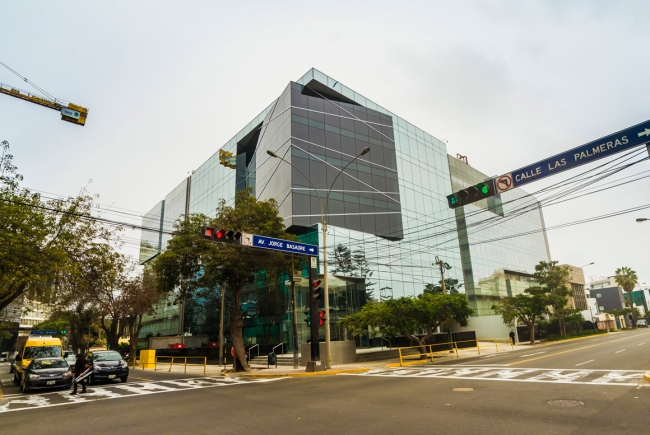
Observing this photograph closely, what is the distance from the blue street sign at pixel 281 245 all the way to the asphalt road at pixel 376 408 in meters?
6.38

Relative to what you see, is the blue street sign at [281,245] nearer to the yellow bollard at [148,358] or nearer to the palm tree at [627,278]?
the yellow bollard at [148,358]

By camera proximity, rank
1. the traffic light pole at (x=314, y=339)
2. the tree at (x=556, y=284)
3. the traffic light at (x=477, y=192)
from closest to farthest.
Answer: the traffic light at (x=477, y=192)
the traffic light pole at (x=314, y=339)
the tree at (x=556, y=284)

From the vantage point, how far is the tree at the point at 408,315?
86.7 feet

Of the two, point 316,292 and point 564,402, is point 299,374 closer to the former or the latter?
point 316,292

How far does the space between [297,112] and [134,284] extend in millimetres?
25264

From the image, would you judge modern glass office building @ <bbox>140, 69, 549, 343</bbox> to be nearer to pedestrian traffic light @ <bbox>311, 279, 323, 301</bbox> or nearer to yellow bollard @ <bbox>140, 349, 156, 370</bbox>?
yellow bollard @ <bbox>140, 349, 156, 370</bbox>

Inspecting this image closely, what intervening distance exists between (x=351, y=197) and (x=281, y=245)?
78.4ft

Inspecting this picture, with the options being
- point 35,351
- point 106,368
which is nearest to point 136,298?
point 35,351

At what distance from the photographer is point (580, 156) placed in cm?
1188

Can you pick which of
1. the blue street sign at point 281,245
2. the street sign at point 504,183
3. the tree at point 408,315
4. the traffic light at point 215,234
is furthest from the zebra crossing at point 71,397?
the street sign at point 504,183

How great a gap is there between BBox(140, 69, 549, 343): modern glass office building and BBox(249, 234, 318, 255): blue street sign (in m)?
14.9

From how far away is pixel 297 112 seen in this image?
42.8 meters

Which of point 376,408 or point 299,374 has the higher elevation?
point 376,408

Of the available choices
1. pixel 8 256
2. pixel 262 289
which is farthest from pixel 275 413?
pixel 262 289
